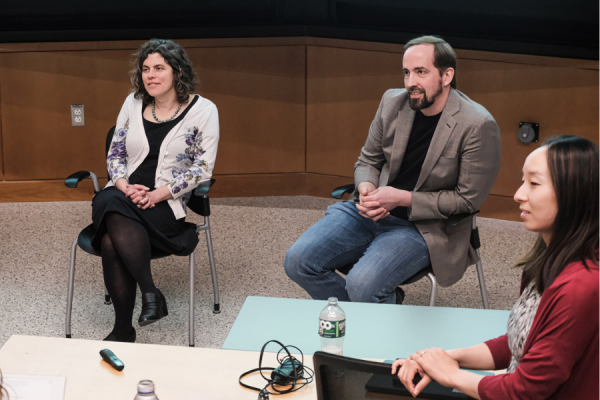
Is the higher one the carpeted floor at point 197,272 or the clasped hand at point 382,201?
the clasped hand at point 382,201

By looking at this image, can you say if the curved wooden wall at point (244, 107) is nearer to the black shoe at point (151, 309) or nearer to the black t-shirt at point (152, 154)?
the black t-shirt at point (152, 154)

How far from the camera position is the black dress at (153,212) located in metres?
2.84

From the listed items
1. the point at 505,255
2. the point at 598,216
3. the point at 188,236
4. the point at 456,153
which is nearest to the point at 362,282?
the point at 456,153

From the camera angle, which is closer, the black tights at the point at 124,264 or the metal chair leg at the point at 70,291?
the black tights at the point at 124,264

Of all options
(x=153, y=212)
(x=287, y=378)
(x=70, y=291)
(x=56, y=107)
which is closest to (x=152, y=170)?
(x=153, y=212)

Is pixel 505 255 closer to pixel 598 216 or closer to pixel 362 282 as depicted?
pixel 362 282

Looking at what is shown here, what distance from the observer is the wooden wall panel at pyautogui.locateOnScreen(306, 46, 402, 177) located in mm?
4633

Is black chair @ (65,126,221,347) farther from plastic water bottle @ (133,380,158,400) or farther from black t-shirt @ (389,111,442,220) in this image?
plastic water bottle @ (133,380,158,400)

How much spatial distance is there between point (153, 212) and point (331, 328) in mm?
1445

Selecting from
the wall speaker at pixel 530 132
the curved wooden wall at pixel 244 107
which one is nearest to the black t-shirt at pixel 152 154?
the curved wooden wall at pixel 244 107

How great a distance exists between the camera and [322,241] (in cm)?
271

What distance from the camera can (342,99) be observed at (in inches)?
189

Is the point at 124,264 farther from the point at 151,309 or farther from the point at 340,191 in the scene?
the point at 340,191

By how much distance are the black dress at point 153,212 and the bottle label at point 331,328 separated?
4.21 feet
